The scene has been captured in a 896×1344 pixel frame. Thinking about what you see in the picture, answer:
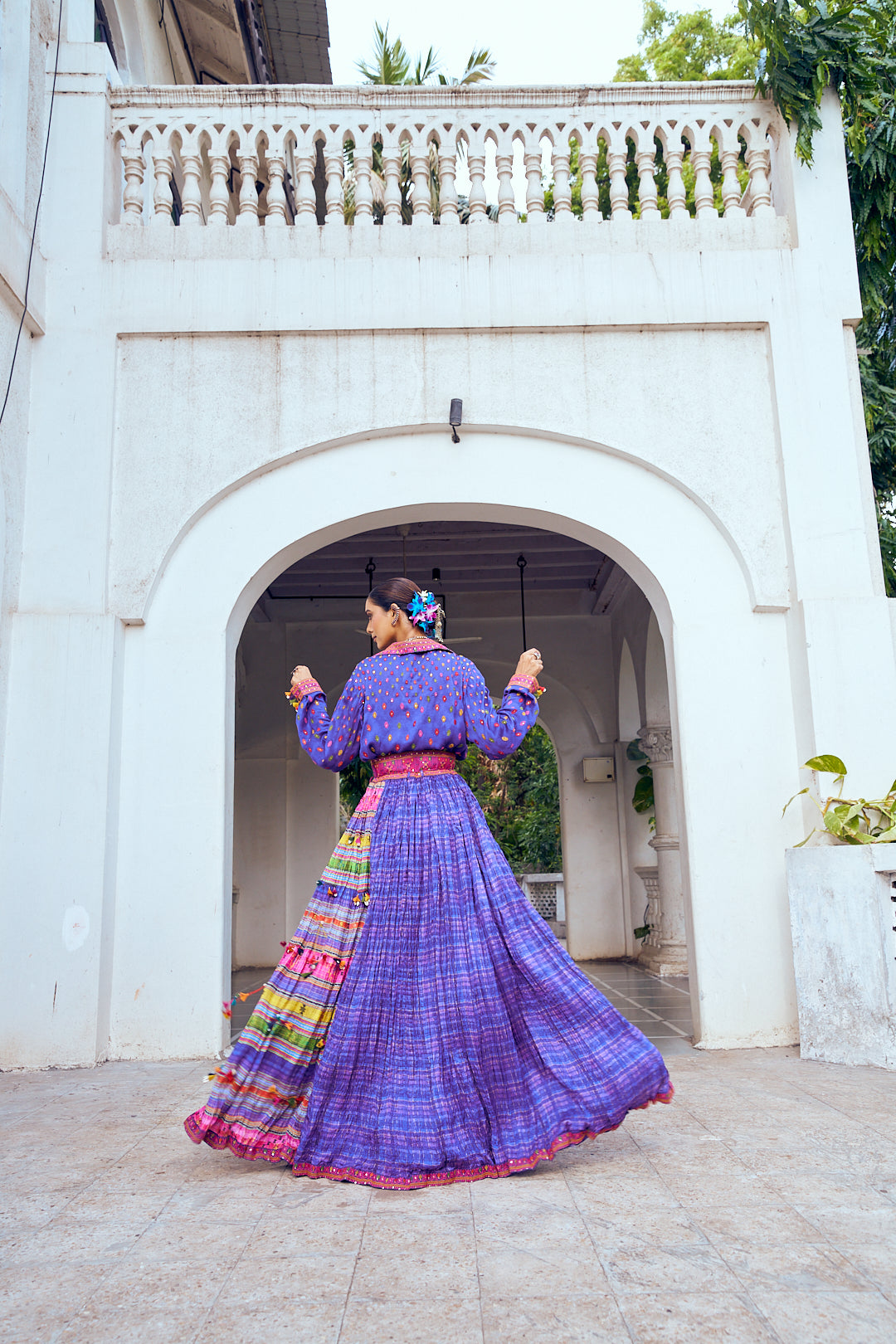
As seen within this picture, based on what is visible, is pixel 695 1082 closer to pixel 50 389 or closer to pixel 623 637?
pixel 50 389

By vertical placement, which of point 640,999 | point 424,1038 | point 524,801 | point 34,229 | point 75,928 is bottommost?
point 640,999

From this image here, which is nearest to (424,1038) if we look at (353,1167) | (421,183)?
(353,1167)

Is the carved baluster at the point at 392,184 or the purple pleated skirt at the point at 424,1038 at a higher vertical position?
the carved baluster at the point at 392,184

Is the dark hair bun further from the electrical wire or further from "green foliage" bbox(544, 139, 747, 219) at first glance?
"green foliage" bbox(544, 139, 747, 219)

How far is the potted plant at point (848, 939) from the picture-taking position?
429cm

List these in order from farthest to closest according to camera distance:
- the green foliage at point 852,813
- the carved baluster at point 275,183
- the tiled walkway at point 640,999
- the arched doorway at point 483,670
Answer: the arched doorway at point 483,670, the carved baluster at point 275,183, the tiled walkway at point 640,999, the green foliage at point 852,813

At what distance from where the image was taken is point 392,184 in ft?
17.9

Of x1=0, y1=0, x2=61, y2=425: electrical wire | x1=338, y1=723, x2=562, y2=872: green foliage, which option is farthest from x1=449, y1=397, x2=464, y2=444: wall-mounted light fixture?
x1=338, y1=723, x2=562, y2=872: green foliage

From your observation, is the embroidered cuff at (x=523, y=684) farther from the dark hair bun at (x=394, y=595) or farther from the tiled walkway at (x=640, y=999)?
the tiled walkway at (x=640, y=999)

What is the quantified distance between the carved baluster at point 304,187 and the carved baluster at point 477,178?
2.67 feet

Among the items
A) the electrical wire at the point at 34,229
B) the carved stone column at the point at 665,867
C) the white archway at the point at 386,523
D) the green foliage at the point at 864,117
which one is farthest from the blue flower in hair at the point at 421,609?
the carved stone column at the point at 665,867

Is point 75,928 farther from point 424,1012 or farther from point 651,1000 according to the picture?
point 651,1000

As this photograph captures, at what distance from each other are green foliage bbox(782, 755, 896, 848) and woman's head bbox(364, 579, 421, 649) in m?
2.25

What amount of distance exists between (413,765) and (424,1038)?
2.70ft
